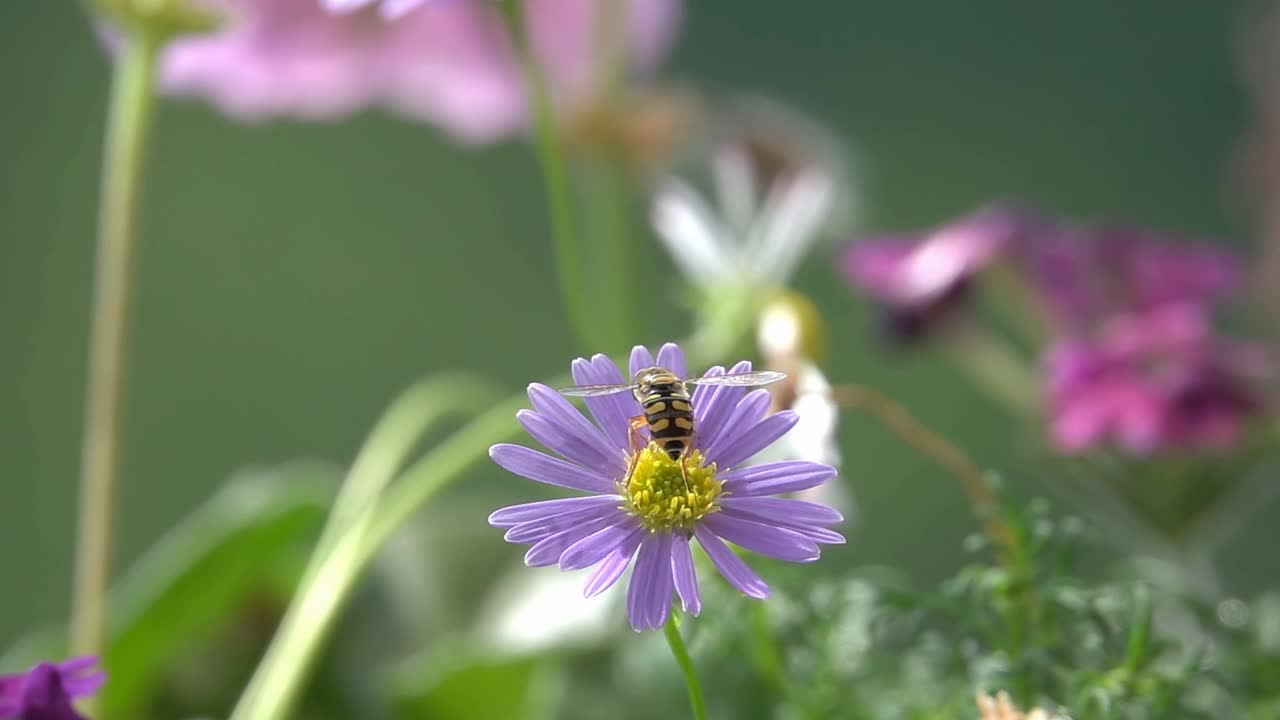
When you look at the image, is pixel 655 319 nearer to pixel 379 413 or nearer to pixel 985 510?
pixel 379 413

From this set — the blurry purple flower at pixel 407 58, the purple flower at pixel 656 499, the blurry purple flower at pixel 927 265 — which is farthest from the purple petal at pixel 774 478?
the blurry purple flower at pixel 407 58

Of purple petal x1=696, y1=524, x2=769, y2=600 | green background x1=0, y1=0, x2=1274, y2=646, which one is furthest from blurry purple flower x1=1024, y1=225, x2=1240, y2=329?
green background x1=0, y1=0, x2=1274, y2=646

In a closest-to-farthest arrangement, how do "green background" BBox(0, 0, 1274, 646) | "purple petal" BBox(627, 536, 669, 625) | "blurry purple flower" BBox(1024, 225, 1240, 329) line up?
1. "purple petal" BBox(627, 536, 669, 625)
2. "blurry purple flower" BBox(1024, 225, 1240, 329)
3. "green background" BBox(0, 0, 1274, 646)

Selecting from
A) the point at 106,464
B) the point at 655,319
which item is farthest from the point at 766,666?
the point at 655,319

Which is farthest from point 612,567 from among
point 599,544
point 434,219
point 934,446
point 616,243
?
point 434,219

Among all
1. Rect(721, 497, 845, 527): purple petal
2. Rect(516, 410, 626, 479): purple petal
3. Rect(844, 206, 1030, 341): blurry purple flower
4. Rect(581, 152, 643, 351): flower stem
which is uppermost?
Rect(581, 152, 643, 351): flower stem

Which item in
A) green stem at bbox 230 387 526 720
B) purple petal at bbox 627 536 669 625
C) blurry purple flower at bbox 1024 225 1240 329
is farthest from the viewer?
blurry purple flower at bbox 1024 225 1240 329

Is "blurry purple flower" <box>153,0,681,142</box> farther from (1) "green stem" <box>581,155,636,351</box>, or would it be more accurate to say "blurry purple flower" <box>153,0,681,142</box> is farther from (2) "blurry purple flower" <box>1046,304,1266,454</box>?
(2) "blurry purple flower" <box>1046,304,1266,454</box>
